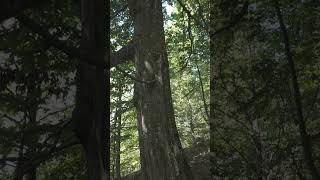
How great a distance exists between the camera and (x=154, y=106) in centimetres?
554

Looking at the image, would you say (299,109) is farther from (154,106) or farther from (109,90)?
(154,106)

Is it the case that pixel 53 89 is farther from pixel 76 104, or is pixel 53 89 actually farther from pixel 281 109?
pixel 281 109

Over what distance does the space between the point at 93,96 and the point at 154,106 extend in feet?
13.4

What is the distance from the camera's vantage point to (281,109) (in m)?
1.81

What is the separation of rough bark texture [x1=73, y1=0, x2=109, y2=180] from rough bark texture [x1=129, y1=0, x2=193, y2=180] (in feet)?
12.3

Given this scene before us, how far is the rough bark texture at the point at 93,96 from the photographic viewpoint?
1420 mm

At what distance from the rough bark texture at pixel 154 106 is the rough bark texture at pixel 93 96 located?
3.74 m

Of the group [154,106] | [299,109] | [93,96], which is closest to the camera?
[93,96]

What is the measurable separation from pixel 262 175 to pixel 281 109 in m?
0.32

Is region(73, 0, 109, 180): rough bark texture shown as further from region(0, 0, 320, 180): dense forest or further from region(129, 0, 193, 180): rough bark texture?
region(129, 0, 193, 180): rough bark texture

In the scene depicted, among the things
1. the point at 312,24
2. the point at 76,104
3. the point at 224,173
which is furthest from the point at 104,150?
the point at 312,24

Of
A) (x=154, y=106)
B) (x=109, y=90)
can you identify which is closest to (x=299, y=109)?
(x=109, y=90)

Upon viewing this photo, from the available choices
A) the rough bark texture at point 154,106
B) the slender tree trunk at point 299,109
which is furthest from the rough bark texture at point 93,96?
the rough bark texture at point 154,106

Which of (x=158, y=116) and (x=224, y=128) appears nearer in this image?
(x=224, y=128)
